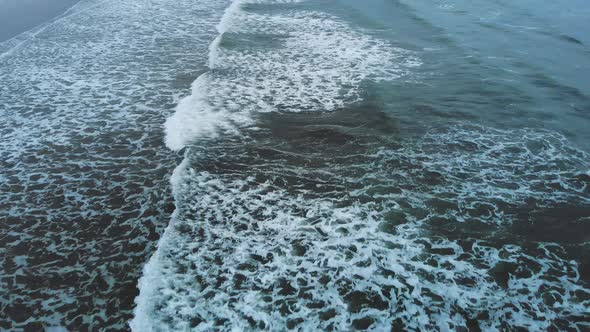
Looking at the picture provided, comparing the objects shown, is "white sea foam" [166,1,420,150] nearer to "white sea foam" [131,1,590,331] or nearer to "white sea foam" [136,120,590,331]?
"white sea foam" [131,1,590,331]

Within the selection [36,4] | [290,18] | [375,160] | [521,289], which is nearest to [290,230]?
[375,160]

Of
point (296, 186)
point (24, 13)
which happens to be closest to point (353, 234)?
point (296, 186)

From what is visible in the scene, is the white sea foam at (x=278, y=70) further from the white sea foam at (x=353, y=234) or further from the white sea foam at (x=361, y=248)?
the white sea foam at (x=361, y=248)

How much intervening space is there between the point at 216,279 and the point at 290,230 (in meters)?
1.40

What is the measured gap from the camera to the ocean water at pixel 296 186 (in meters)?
5.30

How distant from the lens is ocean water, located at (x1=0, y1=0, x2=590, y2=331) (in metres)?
5.30

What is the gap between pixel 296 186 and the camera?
7406 millimetres

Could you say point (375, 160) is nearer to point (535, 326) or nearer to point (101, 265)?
point (535, 326)

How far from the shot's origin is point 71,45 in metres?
14.7

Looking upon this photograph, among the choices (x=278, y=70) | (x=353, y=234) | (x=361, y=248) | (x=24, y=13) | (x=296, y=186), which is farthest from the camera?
(x=24, y=13)

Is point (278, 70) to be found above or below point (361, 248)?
above

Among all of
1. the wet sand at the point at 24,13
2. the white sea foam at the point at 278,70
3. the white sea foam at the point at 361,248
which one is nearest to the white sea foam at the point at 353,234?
the white sea foam at the point at 361,248

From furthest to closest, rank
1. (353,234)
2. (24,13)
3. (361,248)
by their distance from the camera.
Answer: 1. (24,13)
2. (353,234)
3. (361,248)

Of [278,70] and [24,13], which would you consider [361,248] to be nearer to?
[278,70]
